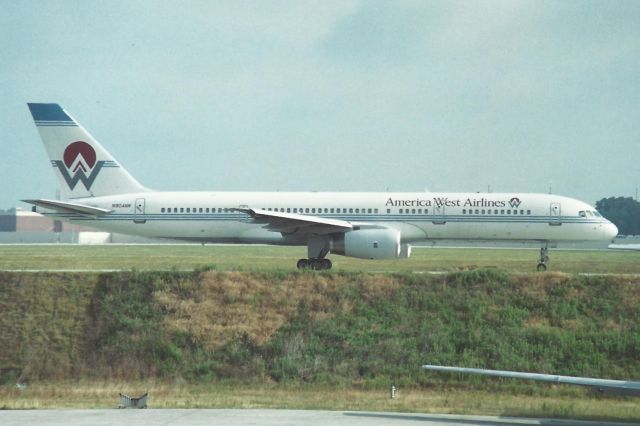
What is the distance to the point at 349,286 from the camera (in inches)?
1136

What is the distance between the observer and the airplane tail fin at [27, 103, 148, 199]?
3838cm

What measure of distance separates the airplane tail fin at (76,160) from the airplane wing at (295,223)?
311 inches

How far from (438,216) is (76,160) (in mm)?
17065

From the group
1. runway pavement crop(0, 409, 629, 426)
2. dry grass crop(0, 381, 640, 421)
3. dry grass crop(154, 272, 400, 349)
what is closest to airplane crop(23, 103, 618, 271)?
dry grass crop(154, 272, 400, 349)

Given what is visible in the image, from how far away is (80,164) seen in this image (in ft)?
126

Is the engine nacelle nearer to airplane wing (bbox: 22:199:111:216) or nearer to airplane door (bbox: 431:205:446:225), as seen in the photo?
airplane door (bbox: 431:205:446:225)

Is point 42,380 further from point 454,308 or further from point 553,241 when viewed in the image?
point 553,241

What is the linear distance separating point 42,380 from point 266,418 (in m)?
11.4

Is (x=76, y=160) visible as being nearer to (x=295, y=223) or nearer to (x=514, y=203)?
(x=295, y=223)

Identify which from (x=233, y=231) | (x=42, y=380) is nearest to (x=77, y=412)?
(x=42, y=380)

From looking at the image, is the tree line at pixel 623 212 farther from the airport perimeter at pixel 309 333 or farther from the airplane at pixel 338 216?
the airport perimeter at pixel 309 333

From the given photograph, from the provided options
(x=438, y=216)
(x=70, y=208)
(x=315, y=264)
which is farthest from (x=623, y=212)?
(x=70, y=208)

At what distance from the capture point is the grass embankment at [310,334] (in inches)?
931

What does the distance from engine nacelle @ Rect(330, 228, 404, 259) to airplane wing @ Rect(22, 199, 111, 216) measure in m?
11.6
